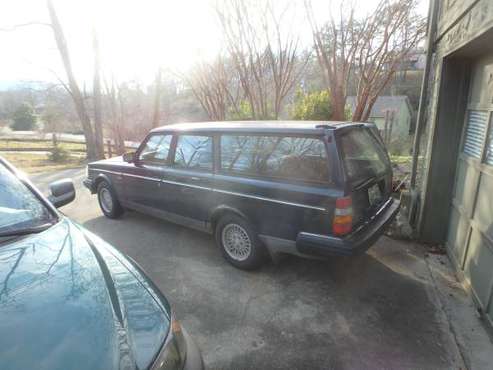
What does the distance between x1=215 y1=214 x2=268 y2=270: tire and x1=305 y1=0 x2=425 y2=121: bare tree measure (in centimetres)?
500

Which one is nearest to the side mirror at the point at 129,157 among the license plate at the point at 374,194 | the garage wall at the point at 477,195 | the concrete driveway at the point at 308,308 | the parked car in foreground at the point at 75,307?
the concrete driveway at the point at 308,308

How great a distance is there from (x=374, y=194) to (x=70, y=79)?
541 inches

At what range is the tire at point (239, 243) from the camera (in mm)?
3342

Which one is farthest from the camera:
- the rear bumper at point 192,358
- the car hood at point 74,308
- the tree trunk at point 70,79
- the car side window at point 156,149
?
the tree trunk at point 70,79

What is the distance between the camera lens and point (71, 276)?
171 cm

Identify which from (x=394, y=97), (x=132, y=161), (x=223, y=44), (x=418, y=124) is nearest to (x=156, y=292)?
(x=132, y=161)

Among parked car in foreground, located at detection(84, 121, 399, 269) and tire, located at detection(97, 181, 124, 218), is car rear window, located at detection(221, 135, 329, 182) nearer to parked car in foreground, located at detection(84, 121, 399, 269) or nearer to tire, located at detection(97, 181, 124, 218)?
parked car in foreground, located at detection(84, 121, 399, 269)

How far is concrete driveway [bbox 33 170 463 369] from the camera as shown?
2357mm

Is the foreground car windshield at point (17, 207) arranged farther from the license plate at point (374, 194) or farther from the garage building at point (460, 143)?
the garage building at point (460, 143)

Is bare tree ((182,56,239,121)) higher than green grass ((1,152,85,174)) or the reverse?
higher

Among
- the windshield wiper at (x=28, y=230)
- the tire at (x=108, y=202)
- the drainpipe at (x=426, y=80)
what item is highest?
the drainpipe at (x=426, y=80)

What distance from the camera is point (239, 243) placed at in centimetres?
354

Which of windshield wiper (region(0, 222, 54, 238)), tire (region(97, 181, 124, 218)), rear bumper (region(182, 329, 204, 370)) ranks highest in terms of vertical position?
windshield wiper (region(0, 222, 54, 238))

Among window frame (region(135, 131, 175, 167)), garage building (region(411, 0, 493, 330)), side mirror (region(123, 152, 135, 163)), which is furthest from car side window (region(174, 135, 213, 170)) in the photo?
garage building (region(411, 0, 493, 330))
